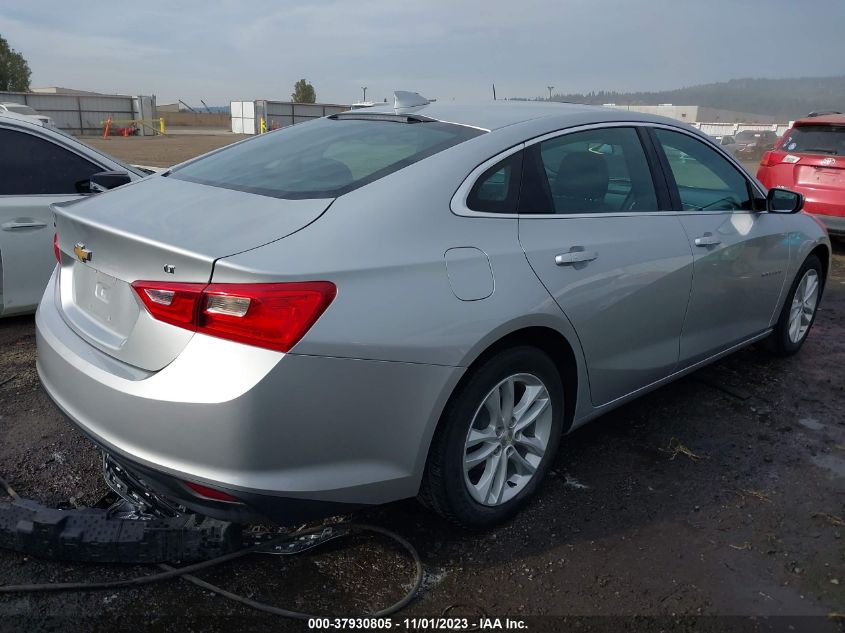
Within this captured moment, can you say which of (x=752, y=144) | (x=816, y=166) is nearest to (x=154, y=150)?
(x=752, y=144)

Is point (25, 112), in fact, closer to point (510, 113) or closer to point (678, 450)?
point (510, 113)

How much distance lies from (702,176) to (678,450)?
4.88ft

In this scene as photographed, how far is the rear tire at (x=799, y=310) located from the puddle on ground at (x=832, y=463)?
130 cm

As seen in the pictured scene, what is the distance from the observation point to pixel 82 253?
2531 millimetres

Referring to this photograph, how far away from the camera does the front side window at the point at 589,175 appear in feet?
9.46

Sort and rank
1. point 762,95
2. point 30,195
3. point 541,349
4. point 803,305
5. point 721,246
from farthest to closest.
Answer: point 762,95, point 803,305, point 30,195, point 721,246, point 541,349

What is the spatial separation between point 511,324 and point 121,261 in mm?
1322

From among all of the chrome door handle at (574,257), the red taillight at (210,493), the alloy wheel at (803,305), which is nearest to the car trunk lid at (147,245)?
the red taillight at (210,493)

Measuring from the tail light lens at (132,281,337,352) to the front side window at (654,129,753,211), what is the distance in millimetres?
2269

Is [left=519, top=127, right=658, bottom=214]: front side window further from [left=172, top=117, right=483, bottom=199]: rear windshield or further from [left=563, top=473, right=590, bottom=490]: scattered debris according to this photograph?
[left=563, top=473, right=590, bottom=490]: scattered debris

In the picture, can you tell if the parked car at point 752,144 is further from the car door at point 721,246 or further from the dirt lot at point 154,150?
the car door at point 721,246

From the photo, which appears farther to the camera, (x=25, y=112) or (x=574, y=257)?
(x=25, y=112)

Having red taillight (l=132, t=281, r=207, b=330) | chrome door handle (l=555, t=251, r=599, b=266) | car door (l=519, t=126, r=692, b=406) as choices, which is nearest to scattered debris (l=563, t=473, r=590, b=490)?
car door (l=519, t=126, r=692, b=406)

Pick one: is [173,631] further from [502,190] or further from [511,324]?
[502,190]
